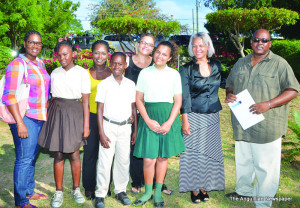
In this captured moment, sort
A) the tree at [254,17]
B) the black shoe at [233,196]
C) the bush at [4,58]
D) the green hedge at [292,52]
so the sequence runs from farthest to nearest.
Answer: the tree at [254,17], the green hedge at [292,52], the bush at [4,58], the black shoe at [233,196]

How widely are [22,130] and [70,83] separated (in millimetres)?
769

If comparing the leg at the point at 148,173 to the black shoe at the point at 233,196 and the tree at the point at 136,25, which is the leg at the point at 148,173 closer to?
the black shoe at the point at 233,196

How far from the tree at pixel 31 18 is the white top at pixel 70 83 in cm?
1853

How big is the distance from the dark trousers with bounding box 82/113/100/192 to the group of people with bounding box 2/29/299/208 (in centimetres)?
1

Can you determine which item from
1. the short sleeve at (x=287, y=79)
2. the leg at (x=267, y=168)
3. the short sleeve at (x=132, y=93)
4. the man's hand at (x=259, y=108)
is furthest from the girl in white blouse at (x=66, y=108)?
Result: the short sleeve at (x=287, y=79)

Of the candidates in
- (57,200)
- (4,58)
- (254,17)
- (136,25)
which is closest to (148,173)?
(57,200)

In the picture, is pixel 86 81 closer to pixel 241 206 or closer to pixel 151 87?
pixel 151 87

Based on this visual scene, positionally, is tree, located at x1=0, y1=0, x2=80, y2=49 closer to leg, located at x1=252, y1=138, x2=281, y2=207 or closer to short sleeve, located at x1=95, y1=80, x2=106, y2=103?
short sleeve, located at x1=95, y1=80, x2=106, y2=103

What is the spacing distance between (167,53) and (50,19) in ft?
91.8

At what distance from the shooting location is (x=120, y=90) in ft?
11.5

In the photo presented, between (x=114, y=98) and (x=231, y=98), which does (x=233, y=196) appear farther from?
(x=114, y=98)

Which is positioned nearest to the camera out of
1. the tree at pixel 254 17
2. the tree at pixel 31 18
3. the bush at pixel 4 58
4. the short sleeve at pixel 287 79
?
the short sleeve at pixel 287 79

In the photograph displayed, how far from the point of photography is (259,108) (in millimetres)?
3336

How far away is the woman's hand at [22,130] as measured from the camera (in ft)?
10.2
